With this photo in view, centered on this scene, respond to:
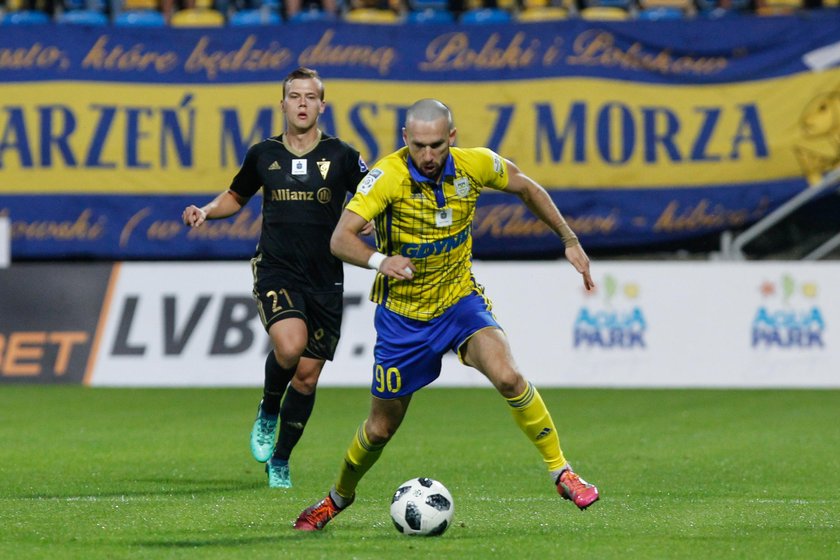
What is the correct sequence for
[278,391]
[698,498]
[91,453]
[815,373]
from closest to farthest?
[698,498]
[278,391]
[91,453]
[815,373]

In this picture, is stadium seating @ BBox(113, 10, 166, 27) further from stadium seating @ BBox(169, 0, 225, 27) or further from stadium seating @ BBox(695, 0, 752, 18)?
stadium seating @ BBox(695, 0, 752, 18)

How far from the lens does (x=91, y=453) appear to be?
35.4 ft

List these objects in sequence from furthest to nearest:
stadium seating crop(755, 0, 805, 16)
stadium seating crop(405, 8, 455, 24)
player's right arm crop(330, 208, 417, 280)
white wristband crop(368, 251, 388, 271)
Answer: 1. stadium seating crop(405, 8, 455, 24)
2. stadium seating crop(755, 0, 805, 16)
3. white wristband crop(368, 251, 388, 271)
4. player's right arm crop(330, 208, 417, 280)

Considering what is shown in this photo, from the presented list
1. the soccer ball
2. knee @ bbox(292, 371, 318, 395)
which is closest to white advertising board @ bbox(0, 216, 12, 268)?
knee @ bbox(292, 371, 318, 395)

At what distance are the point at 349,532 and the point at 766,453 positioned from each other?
456 cm

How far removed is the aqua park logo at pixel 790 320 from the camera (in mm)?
16016

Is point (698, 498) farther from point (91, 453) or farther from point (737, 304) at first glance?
point (737, 304)

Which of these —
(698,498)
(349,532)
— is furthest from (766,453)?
(349,532)

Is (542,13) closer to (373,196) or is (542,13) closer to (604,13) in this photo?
(604,13)

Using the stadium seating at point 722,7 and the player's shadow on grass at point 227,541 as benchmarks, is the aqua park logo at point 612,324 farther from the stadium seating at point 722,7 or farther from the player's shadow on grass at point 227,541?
the player's shadow on grass at point 227,541

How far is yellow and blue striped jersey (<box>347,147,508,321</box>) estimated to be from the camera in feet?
23.4

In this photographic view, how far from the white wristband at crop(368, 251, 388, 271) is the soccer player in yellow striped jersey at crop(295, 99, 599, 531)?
0.28 metres

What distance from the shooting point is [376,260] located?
22.2 feet

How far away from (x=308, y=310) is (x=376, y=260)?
8.30 ft
